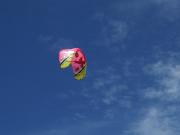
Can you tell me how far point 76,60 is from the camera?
9356 centimetres

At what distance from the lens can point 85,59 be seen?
9331 cm

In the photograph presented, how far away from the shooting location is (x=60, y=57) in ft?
308

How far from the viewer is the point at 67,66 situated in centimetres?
9088

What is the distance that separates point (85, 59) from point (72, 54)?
2.05 meters

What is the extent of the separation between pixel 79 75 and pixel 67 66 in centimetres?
324

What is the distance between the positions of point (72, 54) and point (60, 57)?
2.08 metres

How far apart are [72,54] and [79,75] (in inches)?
126

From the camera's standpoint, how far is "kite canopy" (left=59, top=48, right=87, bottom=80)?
3654 inches

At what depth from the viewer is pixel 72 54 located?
92.7 meters

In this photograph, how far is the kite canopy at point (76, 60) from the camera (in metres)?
92.8
